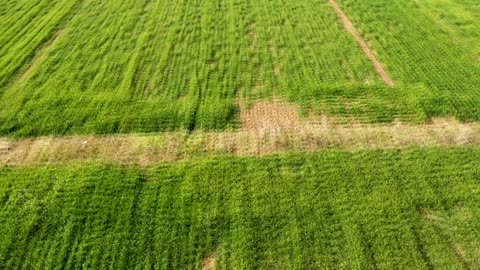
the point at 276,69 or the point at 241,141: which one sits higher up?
the point at 276,69

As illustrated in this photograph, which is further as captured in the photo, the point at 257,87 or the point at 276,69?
the point at 276,69

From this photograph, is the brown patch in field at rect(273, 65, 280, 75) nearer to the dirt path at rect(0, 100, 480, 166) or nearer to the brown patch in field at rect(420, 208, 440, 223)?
the dirt path at rect(0, 100, 480, 166)

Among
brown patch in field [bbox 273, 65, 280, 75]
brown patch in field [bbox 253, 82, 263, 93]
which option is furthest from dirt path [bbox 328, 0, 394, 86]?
brown patch in field [bbox 253, 82, 263, 93]

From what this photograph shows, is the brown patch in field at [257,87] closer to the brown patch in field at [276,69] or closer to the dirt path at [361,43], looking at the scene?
the brown patch in field at [276,69]

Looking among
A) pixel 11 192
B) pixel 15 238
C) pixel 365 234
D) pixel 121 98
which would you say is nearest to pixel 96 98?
pixel 121 98

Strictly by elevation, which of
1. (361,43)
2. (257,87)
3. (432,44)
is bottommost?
(257,87)

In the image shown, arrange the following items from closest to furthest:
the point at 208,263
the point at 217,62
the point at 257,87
Result: the point at 208,263, the point at 257,87, the point at 217,62

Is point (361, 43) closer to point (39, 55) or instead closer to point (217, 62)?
point (217, 62)

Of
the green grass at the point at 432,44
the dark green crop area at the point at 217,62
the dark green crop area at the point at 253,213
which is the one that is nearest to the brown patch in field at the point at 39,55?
the dark green crop area at the point at 217,62

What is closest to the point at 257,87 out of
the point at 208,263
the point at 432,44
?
the point at 208,263
